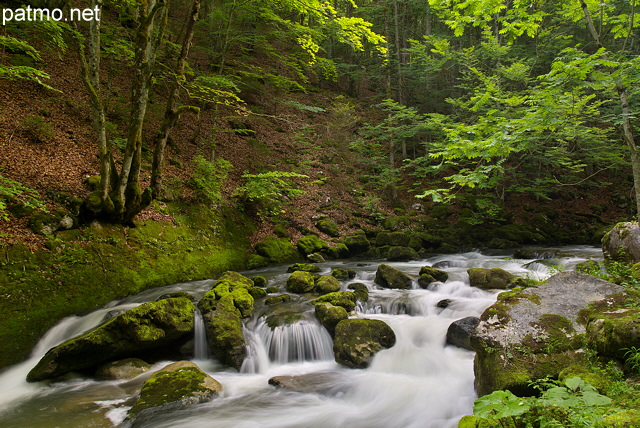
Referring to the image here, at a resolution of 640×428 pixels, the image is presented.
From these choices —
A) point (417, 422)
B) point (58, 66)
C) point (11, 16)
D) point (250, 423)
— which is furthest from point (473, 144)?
point (58, 66)

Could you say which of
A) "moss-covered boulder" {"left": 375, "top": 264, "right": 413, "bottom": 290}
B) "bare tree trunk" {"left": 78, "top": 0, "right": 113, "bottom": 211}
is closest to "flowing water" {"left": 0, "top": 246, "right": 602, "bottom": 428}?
"moss-covered boulder" {"left": 375, "top": 264, "right": 413, "bottom": 290}

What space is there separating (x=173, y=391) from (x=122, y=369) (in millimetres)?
1373

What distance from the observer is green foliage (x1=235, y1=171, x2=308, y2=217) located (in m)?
10.9

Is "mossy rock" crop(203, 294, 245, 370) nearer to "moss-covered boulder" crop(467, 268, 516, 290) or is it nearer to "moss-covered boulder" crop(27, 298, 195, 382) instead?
"moss-covered boulder" crop(27, 298, 195, 382)

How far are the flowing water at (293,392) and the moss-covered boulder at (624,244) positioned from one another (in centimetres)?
279

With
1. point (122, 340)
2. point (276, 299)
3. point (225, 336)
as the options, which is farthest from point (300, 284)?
point (122, 340)

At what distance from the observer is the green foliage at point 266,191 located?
10.9 metres

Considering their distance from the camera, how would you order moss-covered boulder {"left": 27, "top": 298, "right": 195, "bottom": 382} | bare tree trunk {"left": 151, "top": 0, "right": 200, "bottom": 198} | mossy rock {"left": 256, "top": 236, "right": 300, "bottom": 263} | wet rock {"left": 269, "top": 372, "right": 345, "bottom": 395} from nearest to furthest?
moss-covered boulder {"left": 27, "top": 298, "right": 195, "bottom": 382}, wet rock {"left": 269, "top": 372, "right": 345, "bottom": 395}, bare tree trunk {"left": 151, "top": 0, "right": 200, "bottom": 198}, mossy rock {"left": 256, "top": 236, "right": 300, "bottom": 263}

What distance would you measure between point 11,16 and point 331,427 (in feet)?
40.5

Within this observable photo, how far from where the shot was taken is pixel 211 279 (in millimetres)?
9195

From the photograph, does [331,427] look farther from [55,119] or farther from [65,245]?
[55,119]

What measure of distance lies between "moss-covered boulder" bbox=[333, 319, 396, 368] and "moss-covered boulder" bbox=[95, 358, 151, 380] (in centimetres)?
344

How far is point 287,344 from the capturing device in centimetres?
635

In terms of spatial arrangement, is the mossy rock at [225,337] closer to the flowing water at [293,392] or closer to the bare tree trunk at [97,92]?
the flowing water at [293,392]
